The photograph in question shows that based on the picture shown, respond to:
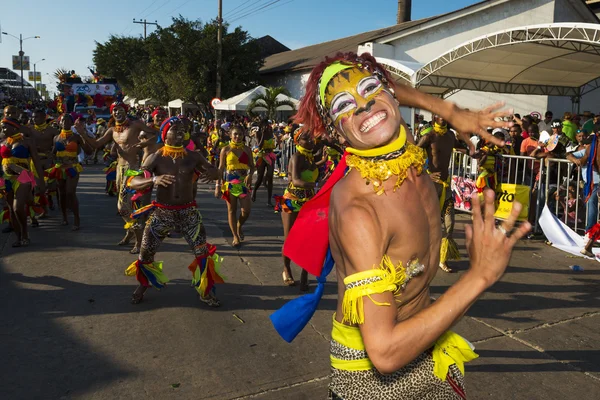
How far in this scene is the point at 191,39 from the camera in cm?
2966

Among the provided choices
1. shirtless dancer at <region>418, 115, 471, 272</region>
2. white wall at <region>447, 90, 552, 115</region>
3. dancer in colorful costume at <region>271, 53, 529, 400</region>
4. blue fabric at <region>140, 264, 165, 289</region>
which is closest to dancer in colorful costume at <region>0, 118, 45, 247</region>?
blue fabric at <region>140, 264, 165, 289</region>

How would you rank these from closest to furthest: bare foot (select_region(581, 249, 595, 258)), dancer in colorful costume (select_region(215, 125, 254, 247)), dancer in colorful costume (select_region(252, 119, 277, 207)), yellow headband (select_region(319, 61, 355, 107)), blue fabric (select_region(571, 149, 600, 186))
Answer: yellow headband (select_region(319, 61, 355, 107)) < bare foot (select_region(581, 249, 595, 258)) < blue fabric (select_region(571, 149, 600, 186)) < dancer in colorful costume (select_region(215, 125, 254, 247)) < dancer in colorful costume (select_region(252, 119, 277, 207))

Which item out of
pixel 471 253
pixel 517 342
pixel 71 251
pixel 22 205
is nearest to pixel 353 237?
pixel 471 253

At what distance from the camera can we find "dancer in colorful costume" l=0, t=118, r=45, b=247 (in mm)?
7840

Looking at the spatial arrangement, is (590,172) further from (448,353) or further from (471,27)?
(471,27)

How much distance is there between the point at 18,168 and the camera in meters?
7.92

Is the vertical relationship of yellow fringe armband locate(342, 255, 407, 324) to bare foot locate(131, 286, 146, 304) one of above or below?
above

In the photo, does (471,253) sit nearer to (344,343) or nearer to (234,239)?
(344,343)

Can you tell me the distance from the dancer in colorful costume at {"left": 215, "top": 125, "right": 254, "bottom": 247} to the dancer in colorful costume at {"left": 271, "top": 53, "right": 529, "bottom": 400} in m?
6.04

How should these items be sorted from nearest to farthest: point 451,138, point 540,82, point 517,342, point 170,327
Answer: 1. point 517,342
2. point 170,327
3. point 451,138
4. point 540,82

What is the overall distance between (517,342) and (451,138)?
12.2ft

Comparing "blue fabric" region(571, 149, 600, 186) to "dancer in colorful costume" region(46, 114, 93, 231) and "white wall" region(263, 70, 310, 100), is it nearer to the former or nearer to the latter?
"dancer in colorful costume" region(46, 114, 93, 231)

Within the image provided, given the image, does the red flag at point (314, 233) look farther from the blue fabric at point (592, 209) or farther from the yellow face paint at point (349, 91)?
the blue fabric at point (592, 209)

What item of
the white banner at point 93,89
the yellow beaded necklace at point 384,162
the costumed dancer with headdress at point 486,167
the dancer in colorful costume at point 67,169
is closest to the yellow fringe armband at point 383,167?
the yellow beaded necklace at point 384,162
